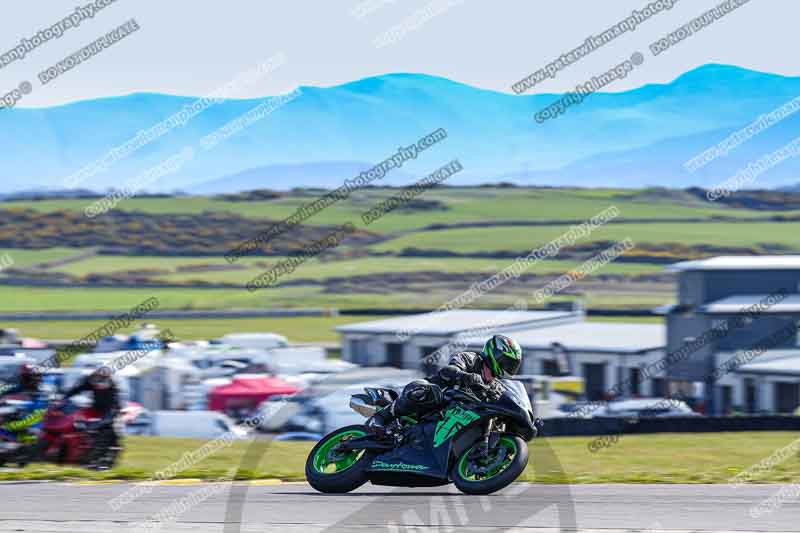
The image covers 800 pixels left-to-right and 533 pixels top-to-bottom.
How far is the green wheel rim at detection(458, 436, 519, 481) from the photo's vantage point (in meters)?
8.55

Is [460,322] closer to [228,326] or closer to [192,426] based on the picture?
[228,326]

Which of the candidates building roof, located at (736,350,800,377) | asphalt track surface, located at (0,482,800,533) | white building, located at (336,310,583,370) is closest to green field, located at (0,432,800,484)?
asphalt track surface, located at (0,482,800,533)

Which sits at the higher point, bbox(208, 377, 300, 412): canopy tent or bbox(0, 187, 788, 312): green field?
bbox(0, 187, 788, 312): green field

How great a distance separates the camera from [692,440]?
19.3 metres

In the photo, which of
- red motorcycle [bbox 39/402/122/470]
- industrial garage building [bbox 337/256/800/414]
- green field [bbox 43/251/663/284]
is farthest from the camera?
green field [bbox 43/251/663/284]

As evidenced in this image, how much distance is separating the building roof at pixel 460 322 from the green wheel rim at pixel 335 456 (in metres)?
30.2

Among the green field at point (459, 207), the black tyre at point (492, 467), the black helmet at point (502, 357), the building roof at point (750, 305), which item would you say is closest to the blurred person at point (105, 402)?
the black tyre at point (492, 467)

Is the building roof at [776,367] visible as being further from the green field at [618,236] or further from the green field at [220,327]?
the green field at [618,236]

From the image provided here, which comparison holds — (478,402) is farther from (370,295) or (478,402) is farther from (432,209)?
(432,209)

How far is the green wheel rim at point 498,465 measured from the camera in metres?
8.55

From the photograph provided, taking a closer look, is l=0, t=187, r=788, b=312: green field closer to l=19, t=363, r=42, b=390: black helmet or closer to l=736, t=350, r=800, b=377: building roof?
l=736, t=350, r=800, b=377: building roof

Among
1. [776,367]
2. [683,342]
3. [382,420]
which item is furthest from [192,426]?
[683,342]

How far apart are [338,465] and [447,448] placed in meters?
0.94

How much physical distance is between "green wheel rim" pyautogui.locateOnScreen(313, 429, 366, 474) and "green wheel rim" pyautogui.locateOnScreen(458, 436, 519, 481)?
2.79 feet
